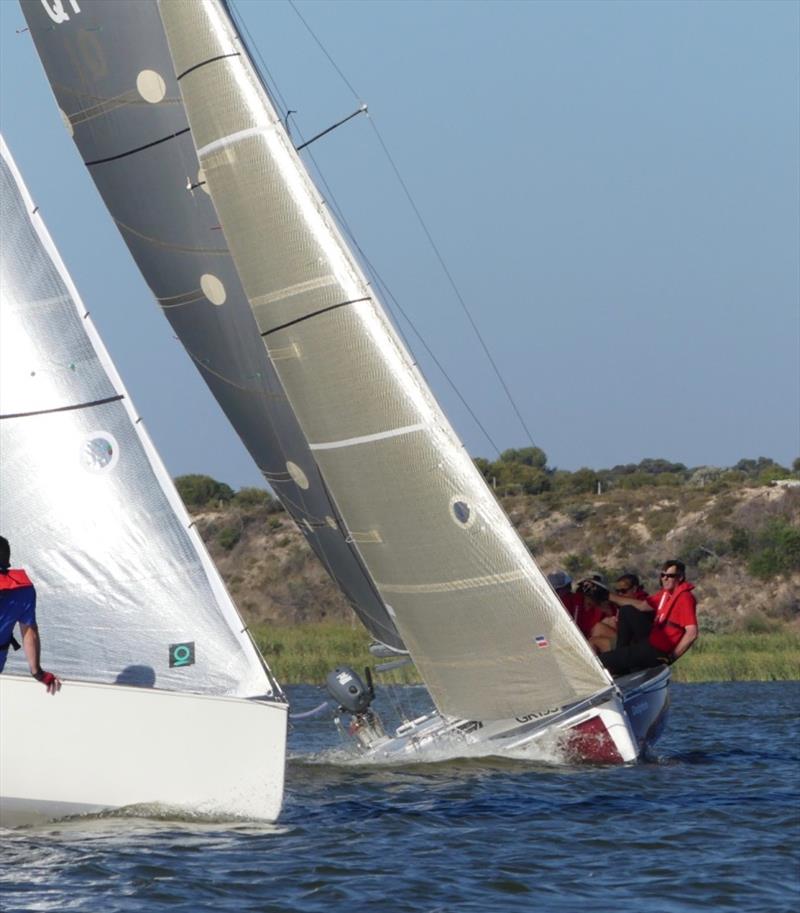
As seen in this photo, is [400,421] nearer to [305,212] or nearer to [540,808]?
[305,212]

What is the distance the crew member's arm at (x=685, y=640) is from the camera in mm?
17000

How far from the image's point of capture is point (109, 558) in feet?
38.8

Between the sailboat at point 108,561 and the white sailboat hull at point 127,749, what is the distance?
0.01 m

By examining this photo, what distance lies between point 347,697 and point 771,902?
23.6 feet

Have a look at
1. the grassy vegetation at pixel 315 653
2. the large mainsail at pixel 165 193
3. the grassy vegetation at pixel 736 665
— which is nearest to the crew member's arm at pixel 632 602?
the large mainsail at pixel 165 193

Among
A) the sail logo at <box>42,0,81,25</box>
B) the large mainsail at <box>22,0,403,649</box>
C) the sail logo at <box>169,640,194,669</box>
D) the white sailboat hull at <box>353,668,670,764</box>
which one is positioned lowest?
the white sailboat hull at <box>353,668,670,764</box>

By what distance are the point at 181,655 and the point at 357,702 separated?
216 inches

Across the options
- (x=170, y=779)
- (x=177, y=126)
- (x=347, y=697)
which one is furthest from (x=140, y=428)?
(x=177, y=126)

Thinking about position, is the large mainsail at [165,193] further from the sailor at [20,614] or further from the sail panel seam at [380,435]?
the sailor at [20,614]

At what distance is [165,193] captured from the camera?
60.4 ft

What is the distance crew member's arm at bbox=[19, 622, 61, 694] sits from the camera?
10859 millimetres

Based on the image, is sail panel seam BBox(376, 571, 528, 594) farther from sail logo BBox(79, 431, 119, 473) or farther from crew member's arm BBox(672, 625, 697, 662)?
sail logo BBox(79, 431, 119, 473)

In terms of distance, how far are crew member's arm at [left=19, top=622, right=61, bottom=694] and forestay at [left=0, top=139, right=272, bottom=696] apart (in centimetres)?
83

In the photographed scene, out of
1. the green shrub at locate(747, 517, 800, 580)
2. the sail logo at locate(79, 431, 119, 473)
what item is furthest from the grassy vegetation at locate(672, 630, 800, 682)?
the sail logo at locate(79, 431, 119, 473)
